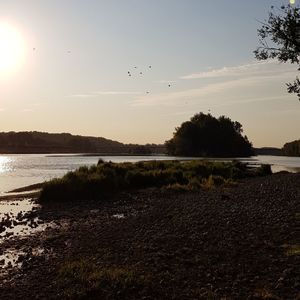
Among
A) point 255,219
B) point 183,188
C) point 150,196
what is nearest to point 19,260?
point 255,219

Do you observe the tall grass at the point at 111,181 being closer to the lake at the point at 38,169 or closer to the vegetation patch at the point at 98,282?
the lake at the point at 38,169

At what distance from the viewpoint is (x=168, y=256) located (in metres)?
14.6

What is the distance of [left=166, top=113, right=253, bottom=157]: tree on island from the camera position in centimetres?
15525

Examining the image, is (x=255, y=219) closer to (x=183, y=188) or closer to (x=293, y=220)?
(x=293, y=220)

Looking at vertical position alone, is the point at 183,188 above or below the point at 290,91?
below

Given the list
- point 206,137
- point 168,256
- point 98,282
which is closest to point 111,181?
point 168,256

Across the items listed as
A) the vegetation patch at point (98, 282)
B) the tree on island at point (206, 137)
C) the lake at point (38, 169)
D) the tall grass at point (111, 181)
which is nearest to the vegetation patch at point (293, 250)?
the vegetation patch at point (98, 282)

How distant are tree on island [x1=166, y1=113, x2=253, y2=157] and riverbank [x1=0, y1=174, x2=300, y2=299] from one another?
427ft

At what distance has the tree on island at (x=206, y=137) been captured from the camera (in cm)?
15525

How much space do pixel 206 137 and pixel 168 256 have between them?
142210mm

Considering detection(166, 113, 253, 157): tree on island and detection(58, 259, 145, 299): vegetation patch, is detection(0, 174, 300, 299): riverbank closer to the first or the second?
detection(58, 259, 145, 299): vegetation patch

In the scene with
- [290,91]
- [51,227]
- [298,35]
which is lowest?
[51,227]

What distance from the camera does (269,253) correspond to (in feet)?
46.7

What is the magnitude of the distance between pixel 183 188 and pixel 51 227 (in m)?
18.2
